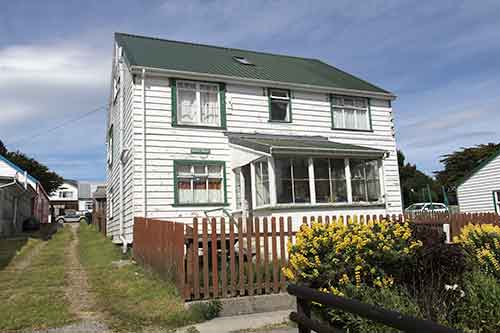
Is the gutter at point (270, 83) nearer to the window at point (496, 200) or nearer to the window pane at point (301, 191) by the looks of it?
the window pane at point (301, 191)

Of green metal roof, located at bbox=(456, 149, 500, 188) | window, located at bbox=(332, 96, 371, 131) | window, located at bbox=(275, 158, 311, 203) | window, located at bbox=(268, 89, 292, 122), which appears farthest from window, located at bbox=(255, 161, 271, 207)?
green metal roof, located at bbox=(456, 149, 500, 188)

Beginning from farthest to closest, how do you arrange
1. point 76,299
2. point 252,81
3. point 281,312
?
1. point 252,81
2. point 76,299
3. point 281,312

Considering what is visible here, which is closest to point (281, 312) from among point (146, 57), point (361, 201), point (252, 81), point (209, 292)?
point (209, 292)

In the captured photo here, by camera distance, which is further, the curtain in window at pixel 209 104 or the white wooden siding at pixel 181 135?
the curtain in window at pixel 209 104

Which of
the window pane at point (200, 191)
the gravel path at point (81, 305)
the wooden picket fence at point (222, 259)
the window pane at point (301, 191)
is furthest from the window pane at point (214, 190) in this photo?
the wooden picket fence at point (222, 259)

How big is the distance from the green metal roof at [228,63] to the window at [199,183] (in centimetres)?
335

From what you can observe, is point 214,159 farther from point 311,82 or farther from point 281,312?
point 281,312

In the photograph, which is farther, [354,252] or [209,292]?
[209,292]

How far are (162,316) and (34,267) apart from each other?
7.62 meters

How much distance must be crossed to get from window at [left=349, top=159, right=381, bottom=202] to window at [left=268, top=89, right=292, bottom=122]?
11.9 feet

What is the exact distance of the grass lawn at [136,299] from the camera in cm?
658

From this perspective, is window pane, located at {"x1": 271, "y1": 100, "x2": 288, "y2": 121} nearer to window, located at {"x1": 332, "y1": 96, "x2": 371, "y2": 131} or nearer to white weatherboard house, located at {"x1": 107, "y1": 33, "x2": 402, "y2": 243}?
white weatherboard house, located at {"x1": 107, "y1": 33, "x2": 402, "y2": 243}

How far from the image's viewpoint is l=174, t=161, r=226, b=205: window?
14.0m

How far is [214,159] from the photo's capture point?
14.7m
